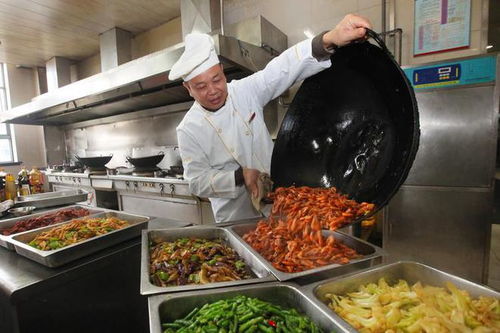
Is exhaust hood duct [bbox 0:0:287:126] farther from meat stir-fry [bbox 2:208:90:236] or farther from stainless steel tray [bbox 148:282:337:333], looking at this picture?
stainless steel tray [bbox 148:282:337:333]

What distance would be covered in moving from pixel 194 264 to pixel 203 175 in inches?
31.8

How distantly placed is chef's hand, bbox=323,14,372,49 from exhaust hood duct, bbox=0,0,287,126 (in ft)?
4.96

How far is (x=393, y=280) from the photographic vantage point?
44.3 inches

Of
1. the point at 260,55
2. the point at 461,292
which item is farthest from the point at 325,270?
the point at 260,55

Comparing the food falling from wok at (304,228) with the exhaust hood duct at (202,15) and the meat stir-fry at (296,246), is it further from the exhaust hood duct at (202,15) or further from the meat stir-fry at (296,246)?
the exhaust hood duct at (202,15)

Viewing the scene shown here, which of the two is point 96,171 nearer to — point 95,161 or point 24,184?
point 95,161

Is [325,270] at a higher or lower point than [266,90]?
lower

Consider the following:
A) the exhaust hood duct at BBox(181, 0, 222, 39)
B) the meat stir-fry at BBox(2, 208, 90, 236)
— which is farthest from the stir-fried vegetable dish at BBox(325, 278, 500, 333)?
the exhaust hood duct at BBox(181, 0, 222, 39)

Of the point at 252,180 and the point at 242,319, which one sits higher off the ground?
the point at 252,180

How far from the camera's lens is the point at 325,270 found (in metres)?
1.08

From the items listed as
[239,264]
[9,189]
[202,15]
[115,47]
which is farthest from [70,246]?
[115,47]

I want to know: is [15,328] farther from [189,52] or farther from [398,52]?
[398,52]

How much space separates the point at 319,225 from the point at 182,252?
696 millimetres

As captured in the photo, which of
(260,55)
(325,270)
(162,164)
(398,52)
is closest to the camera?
(325,270)
